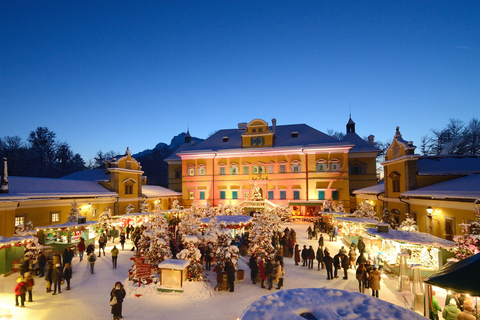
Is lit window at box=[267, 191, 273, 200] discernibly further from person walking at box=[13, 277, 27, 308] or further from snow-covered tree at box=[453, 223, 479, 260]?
person walking at box=[13, 277, 27, 308]

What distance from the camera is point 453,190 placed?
17016 millimetres

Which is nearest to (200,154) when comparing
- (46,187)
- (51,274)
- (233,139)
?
(233,139)

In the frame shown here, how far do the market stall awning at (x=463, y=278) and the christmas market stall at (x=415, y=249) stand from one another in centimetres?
728

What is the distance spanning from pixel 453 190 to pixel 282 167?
75.2ft

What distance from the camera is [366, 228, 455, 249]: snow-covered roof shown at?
12.3 meters

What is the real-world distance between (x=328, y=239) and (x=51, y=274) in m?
20.3

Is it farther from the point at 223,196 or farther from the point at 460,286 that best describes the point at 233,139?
the point at 460,286

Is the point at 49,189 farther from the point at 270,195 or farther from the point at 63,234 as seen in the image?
the point at 270,195

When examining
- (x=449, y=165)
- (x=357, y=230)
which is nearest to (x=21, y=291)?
(x=357, y=230)

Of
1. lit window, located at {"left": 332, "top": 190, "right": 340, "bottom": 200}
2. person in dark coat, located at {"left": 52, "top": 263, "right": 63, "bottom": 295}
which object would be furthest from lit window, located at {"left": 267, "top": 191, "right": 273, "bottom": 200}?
person in dark coat, located at {"left": 52, "top": 263, "right": 63, "bottom": 295}

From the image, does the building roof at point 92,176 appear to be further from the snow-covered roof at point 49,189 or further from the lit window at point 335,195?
the lit window at point 335,195

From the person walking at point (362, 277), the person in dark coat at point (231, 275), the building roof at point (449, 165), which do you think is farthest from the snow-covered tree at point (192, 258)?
the building roof at point (449, 165)

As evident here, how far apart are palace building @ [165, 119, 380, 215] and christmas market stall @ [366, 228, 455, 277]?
68.4 ft

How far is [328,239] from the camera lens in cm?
2389
